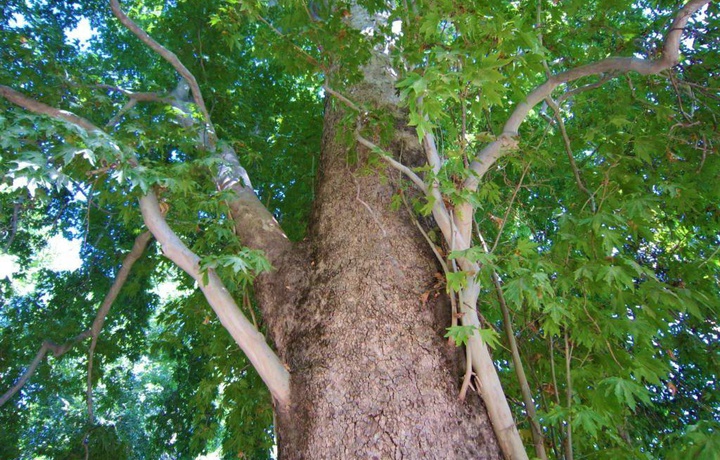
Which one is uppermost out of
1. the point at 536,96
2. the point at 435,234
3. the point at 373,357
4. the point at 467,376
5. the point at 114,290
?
the point at 114,290

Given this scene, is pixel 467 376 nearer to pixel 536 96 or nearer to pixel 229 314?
pixel 229 314

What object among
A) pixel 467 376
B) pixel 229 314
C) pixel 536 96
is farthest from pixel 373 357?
pixel 536 96

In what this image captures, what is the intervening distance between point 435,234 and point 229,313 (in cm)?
116

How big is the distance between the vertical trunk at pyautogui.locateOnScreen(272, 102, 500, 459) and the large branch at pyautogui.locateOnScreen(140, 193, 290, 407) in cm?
9

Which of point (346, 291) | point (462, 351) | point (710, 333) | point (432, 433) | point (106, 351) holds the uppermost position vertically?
point (106, 351)

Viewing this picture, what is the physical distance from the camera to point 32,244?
5.85 m

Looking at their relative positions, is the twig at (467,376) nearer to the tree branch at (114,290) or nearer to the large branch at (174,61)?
the large branch at (174,61)

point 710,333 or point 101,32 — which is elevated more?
point 101,32

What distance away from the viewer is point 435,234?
258cm

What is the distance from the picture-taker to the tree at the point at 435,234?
6.64 feet

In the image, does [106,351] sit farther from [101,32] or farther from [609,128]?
[609,128]

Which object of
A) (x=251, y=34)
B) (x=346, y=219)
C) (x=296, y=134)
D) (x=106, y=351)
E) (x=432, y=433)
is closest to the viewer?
(x=432, y=433)

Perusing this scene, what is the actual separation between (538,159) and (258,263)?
1704 mm

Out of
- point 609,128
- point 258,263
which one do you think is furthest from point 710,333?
point 258,263
